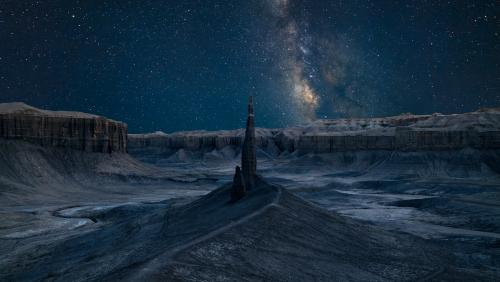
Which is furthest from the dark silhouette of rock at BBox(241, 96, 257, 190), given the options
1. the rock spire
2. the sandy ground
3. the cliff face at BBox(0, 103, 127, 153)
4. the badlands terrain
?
the cliff face at BBox(0, 103, 127, 153)

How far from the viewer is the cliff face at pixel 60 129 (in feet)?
110

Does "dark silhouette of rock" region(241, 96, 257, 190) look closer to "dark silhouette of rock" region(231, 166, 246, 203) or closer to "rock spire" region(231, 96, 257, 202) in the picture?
"rock spire" region(231, 96, 257, 202)

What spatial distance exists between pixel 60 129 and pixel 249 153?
28.0 m

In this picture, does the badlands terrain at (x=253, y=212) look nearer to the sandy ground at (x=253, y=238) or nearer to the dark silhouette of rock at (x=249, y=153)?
the sandy ground at (x=253, y=238)

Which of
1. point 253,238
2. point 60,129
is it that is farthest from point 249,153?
point 60,129

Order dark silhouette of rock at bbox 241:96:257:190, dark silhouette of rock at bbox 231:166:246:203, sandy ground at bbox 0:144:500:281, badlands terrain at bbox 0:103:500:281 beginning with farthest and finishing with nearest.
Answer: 1. dark silhouette of rock at bbox 241:96:257:190
2. dark silhouette of rock at bbox 231:166:246:203
3. badlands terrain at bbox 0:103:500:281
4. sandy ground at bbox 0:144:500:281

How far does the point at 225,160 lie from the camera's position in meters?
74.1

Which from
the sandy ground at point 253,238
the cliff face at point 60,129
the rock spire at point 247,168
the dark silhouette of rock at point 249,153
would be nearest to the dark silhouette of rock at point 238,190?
Result: the rock spire at point 247,168

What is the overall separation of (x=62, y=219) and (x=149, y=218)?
6.77 meters

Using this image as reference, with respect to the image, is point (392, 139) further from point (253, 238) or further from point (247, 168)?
point (253, 238)

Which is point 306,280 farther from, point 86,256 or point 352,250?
point 86,256

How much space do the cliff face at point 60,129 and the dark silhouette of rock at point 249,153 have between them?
26.7 meters

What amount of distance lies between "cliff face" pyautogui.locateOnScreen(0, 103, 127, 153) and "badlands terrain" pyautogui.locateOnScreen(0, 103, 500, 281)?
0.10 metres

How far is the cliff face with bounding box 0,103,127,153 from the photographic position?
3366 centimetres
